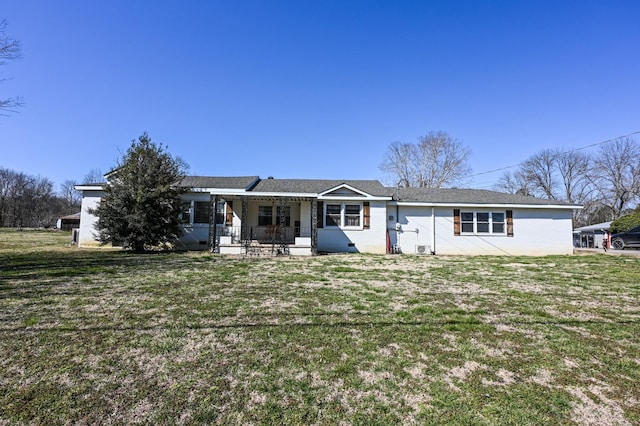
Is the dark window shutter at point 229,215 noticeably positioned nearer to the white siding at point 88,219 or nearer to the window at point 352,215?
the window at point 352,215

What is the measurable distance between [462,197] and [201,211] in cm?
1448

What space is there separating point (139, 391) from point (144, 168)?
13.9 metres

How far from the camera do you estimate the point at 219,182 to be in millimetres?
18078

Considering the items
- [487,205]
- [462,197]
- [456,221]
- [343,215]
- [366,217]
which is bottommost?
[456,221]

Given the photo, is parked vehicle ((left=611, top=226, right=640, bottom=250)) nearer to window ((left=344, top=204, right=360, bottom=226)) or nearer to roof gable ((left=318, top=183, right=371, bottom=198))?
roof gable ((left=318, top=183, right=371, bottom=198))

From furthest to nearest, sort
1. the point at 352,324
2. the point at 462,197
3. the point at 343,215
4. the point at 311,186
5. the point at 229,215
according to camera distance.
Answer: the point at 311,186
the point at 462,197
the point at 229,215
the point at 343,215
the point at 352,324

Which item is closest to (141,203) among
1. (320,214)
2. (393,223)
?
(320,214)

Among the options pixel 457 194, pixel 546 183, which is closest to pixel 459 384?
pixel 457 194

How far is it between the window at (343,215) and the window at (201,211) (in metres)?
6.36

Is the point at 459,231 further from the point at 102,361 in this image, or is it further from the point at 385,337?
the point at 102,361

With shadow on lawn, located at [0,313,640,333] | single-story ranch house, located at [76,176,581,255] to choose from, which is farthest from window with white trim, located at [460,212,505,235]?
shadow on lawn, located at [0,313,640,333]

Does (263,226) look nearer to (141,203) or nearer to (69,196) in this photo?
(141,203)

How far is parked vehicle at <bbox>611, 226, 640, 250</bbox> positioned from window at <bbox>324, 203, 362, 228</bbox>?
18.2m

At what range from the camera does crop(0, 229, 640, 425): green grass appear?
100 inches
